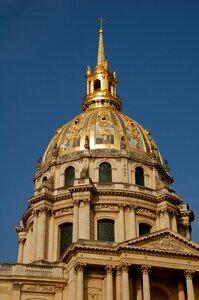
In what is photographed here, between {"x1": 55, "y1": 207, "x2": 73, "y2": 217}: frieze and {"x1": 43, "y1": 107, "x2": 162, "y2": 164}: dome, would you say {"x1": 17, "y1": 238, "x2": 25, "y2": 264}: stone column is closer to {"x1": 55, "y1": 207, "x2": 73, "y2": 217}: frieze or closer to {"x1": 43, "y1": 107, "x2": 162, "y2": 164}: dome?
{"x1": 55, "y1": 207, "x2": 73, "y2": 217}: frieze

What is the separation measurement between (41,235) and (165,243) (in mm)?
14223

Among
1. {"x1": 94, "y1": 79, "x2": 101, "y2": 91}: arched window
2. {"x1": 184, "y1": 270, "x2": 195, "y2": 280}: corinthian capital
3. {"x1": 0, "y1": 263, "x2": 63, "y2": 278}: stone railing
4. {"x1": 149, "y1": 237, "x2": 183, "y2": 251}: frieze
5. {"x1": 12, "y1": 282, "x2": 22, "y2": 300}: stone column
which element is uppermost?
{"x1": 94, "y1": 79, "x2": 101, "y2": 91}: arched window

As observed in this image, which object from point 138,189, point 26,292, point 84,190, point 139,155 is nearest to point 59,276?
point 26,292

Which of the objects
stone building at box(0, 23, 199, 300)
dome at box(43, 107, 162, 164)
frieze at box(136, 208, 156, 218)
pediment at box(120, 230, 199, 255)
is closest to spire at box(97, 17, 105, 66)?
stone building at box(0, 23, 199, 300)

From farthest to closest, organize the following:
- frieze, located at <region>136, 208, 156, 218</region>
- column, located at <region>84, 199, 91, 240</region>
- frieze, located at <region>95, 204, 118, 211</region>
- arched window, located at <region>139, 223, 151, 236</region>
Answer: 1. frieze, located at <region>136, 208, 156, 218</region>
2. arched window, located at <region>139, 223, 151, 236</region>
3. frieze, located at <region>95, 204, 118, 211</region>
4. column, located at <region>84, 199, 91, 240</region>

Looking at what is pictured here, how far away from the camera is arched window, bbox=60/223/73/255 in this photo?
53.3 metres

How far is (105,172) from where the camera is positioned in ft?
189

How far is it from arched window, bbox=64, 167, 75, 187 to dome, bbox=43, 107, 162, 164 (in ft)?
7.58

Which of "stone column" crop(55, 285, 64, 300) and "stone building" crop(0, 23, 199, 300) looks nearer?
"stone building" crop(0, 23, 199, 300)

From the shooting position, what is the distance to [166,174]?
6278 cm

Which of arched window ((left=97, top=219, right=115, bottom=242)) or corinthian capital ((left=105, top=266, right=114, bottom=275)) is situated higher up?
arched window ((left=97, top=219, right=115, bottom=242))

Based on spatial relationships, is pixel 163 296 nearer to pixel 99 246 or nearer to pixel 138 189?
pixel 99 246

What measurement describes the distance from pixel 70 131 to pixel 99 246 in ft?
71.6

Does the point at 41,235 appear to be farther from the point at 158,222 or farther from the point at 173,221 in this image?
the point at 173,221
